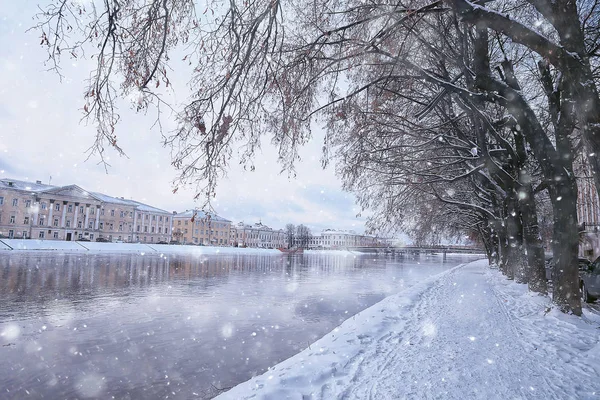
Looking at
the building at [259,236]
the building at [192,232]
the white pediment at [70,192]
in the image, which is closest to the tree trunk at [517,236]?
the white pediment at [70,192]

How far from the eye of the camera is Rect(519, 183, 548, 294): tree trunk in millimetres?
12219

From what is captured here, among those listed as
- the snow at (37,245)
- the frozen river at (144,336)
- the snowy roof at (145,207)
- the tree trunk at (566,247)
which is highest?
the snowy roof at (145,207)

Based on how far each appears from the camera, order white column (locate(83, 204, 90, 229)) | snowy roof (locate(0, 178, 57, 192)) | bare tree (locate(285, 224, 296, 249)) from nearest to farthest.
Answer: snowy roof (locate(0, 178, 57, 192)) → white column (locate(83, 204, 90, 229)) → bare tree (locate(285, 224, 296, 249))

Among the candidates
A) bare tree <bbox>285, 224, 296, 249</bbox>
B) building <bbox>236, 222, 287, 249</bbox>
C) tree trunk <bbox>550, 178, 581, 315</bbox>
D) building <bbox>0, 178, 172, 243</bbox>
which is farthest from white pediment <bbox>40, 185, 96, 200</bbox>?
tree trunk <bbox>550, 178, 581, 315</bbox>

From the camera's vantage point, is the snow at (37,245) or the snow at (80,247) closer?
the snow at (37,245)

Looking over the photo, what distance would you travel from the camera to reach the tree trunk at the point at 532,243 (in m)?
12.2

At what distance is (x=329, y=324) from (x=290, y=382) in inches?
199

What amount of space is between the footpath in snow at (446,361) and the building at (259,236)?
480 feet

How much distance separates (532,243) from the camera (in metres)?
12.8

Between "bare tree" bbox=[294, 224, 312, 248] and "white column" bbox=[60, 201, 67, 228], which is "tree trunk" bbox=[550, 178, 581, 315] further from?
"bare tree" bbox=[294, 224, 312, 248]

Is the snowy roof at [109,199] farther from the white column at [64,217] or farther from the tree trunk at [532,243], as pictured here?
the tree trunk at [532,243]

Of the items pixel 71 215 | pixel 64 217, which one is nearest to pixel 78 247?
pixel 64 217

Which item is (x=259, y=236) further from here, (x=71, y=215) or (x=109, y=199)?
(x=71, y=215)

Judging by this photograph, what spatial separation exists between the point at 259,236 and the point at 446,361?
164m
